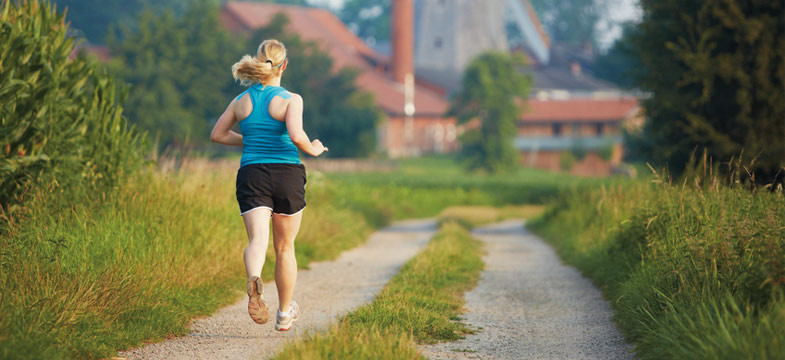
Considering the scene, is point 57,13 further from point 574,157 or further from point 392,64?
point 392,64

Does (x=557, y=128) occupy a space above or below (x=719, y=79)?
below

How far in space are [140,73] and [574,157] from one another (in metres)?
30.7

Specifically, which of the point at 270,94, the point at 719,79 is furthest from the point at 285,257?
the point at 719,79

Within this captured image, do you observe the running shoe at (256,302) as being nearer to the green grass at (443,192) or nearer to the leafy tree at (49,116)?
the leafy tree at (49,116)

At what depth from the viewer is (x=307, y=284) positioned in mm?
9922

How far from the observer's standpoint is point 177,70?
45.8 meters

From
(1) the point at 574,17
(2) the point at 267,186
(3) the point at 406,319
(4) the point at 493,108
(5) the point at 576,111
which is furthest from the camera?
(1) the point at 574,17

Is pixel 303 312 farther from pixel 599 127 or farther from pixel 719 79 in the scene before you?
pixel 599 127

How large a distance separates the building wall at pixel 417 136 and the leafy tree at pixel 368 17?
80.4 ft

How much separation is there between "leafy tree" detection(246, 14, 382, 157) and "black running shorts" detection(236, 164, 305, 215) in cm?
4351

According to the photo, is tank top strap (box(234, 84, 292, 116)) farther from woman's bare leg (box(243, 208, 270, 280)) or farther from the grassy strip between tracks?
the grassy strip between tracks

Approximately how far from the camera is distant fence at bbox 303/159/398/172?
49844 millimetres

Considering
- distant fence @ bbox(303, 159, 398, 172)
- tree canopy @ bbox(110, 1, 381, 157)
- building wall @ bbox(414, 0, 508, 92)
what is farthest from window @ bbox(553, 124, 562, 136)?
tree canopy @ bbox(110, 1, 381, 157)

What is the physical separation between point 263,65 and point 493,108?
48068 millimetres
